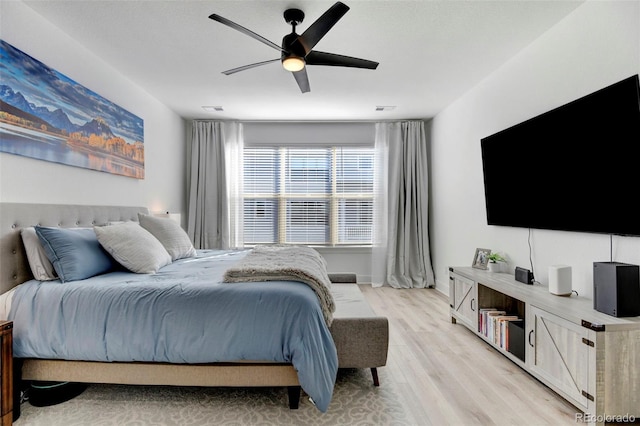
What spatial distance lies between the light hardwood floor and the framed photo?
635mm

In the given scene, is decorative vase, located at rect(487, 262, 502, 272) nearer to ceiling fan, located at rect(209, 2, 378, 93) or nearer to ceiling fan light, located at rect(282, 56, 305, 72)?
ceiling fan, located at rect(209, 2, 378, 93)

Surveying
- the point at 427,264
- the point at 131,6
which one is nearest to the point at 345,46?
the point at 131,6

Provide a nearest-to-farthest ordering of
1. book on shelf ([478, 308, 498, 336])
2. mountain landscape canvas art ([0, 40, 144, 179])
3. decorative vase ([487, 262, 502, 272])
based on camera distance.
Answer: mountain landscape canvas art ([0, 40, 144, 179])
book on shelf ([478, 308, 498, 336])
decorative vase ([487, 262, 502, 272])

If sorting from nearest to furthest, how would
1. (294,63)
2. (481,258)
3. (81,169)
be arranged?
(294,63)
(81,169)
(481,258)

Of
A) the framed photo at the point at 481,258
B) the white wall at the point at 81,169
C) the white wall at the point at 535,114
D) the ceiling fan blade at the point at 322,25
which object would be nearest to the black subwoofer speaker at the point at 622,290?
the white wall at the point at 535,114

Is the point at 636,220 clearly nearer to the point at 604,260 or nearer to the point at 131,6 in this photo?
the point at 604,260

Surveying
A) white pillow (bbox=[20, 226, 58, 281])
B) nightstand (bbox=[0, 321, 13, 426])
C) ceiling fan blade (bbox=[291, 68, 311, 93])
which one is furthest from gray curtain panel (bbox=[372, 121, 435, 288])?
nightstand (bbox=[0, 321, 13, 426])

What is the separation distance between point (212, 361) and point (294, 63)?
6.47 feet

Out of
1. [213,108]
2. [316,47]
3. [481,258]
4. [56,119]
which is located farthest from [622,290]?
[213,108]

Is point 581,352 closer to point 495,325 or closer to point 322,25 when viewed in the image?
point 495,325

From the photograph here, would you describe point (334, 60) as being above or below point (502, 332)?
above

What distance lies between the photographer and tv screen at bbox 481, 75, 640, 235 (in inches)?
74.0

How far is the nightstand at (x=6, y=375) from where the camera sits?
1704mm

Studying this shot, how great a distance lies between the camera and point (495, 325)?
2656mm
